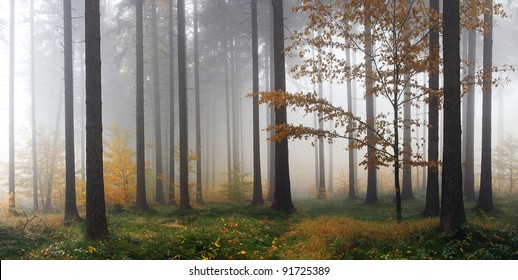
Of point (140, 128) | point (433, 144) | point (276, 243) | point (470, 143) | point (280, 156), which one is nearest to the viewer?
point (276, 243)

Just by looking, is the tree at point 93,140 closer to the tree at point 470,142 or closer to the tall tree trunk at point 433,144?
the tall tree trunk at point 433,144

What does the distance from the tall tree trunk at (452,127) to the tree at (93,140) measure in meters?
8.27

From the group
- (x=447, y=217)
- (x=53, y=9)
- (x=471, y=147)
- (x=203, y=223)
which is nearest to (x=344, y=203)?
(x=471, y=147)

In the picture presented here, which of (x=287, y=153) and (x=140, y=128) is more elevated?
(x=140, y=128)

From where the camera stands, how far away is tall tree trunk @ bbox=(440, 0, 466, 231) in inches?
322

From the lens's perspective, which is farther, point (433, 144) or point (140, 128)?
point (140, 128)

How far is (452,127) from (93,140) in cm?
857

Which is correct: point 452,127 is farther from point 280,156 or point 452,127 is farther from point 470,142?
point 470,142

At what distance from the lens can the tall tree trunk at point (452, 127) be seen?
8172mm

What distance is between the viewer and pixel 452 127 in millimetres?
8203

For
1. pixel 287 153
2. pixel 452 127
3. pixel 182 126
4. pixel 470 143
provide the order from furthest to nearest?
pixel 470 143 < pixel 182 126 < pixel 287 153 < pixel 452 127

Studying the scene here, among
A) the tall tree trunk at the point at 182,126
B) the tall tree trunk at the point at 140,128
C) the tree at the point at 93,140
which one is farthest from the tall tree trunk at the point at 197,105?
the tree at the point at 93,140

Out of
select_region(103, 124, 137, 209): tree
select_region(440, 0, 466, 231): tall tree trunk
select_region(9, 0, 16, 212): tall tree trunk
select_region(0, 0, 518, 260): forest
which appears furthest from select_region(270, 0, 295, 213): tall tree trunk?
select_region(9, 0, 16, 212): tall tree trunk

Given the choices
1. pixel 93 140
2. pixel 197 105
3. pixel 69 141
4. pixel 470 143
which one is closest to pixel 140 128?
pixel 69 141
